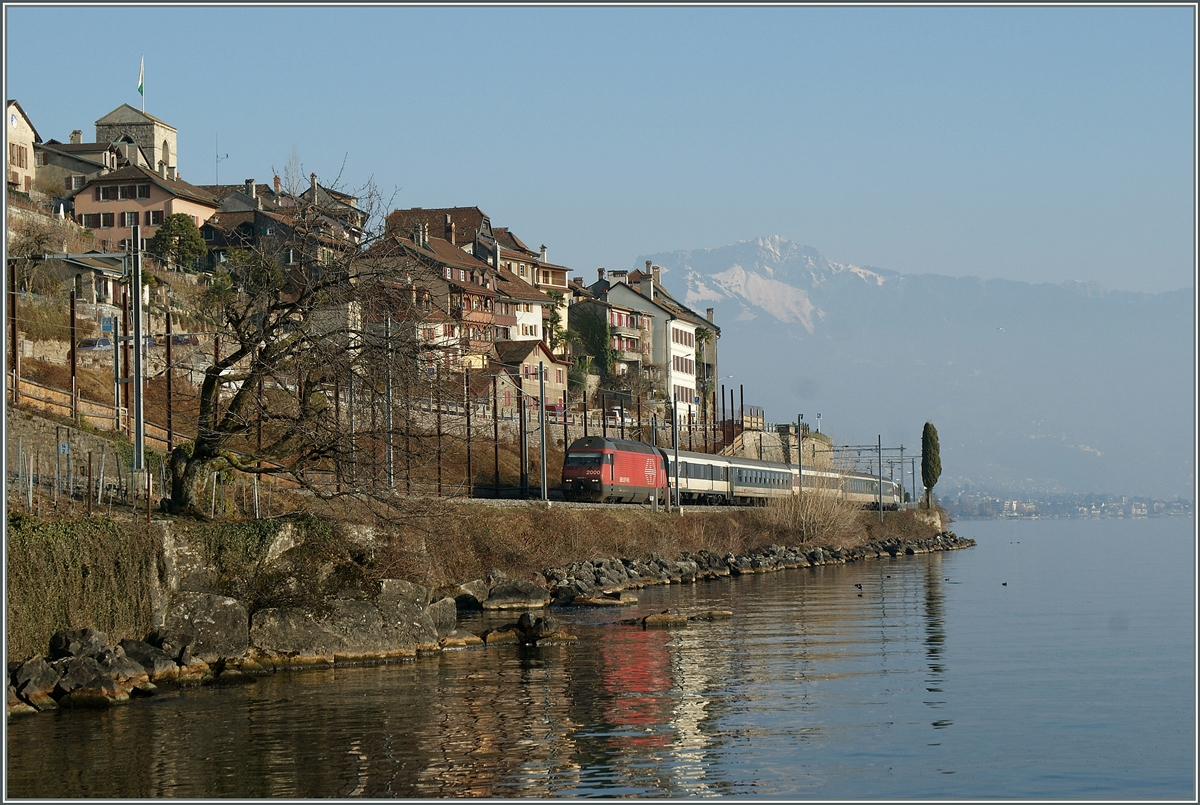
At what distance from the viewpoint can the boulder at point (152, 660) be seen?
2470 cm

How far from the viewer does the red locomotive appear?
62906mm

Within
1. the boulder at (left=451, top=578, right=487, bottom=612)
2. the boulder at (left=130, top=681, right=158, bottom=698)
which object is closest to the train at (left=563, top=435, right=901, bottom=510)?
the boulder at (left=451, top=578, right=487, bottom=612)

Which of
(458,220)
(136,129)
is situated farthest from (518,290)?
(136,129)

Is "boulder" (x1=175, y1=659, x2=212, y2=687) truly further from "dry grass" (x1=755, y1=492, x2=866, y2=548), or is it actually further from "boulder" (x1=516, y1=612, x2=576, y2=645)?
"dry grass" (x1=755, y1=492, x2=866, y2=548)

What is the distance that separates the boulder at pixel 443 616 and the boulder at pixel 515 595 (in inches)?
329

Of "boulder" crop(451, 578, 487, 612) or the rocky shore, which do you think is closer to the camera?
the rocky shore

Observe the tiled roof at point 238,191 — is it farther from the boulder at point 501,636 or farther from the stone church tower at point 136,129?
the boulder at point 501,636

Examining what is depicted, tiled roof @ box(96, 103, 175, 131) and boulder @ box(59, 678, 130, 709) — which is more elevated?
tiled roof @ box(96, 103, 175, 131)

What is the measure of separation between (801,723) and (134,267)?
17243mm

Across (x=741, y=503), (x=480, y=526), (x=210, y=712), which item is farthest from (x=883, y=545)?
(x=210, y=712)

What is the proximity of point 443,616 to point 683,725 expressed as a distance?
1153 centimetres

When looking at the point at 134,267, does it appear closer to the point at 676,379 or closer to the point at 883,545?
the point at 883,545

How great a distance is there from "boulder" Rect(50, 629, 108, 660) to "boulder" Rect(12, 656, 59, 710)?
88cm

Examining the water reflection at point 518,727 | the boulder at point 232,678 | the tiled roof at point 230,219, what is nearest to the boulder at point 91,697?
the water reflection at point 518,727
